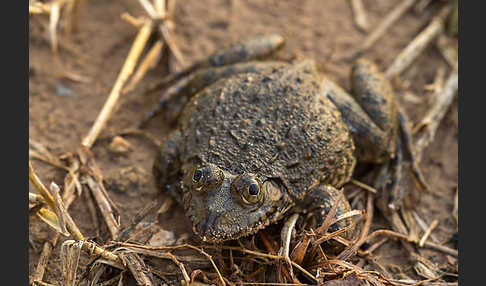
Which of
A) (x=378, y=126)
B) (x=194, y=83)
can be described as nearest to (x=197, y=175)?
(x=194, y=83)

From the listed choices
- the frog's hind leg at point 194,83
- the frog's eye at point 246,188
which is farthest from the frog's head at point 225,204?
the frog's hind leg at point 194,83

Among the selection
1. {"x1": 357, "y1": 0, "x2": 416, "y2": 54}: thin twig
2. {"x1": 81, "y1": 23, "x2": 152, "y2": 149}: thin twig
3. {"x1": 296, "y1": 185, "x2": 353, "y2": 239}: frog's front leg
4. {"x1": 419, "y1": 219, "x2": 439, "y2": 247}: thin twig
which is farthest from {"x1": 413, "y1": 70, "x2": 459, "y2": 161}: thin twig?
{"x1": 81, "y1": 23, "x2": 152, "y2": 149}: thin twig

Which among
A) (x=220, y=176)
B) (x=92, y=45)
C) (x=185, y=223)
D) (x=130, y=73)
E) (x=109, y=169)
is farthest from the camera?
(x=92, y=45)

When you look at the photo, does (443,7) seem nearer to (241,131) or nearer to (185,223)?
(241,131)

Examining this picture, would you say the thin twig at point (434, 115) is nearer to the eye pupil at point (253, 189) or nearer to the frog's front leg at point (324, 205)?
the frog's front leg at point (324, 205)

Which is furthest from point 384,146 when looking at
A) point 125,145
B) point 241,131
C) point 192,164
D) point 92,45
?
point 92,45

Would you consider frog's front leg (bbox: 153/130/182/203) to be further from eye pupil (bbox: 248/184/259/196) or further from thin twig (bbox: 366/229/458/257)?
thin twig (bbox: 366/229/458/257)

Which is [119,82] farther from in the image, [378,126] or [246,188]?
[378,126]
